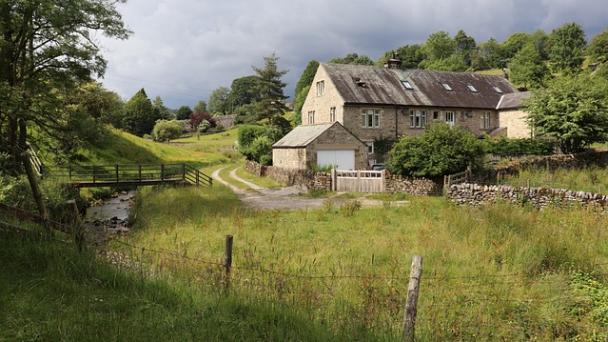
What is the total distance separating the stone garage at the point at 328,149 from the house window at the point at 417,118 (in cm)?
758

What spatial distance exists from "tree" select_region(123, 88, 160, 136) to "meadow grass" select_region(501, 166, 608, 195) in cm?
7787

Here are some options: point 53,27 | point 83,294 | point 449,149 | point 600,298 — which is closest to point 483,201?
point 449,149

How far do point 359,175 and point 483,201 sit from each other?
363 inches

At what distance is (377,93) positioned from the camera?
3659 cm

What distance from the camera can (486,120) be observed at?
135ft

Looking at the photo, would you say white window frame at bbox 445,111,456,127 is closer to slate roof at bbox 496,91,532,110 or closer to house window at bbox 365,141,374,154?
slate roof at bbox 496,91,532,110

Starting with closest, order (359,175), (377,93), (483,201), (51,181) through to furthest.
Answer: (483,201)
(51,181)
(359,175)
(377,93)

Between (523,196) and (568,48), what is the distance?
90.2 metres

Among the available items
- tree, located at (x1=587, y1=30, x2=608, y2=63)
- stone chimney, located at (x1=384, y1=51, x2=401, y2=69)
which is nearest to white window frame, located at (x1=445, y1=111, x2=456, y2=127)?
stone chimney, located at (x1=384, y1=51, x2=401, y2=69)

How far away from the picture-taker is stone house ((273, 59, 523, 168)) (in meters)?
35.6

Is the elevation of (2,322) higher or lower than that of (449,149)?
lower

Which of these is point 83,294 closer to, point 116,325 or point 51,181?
point 116,325

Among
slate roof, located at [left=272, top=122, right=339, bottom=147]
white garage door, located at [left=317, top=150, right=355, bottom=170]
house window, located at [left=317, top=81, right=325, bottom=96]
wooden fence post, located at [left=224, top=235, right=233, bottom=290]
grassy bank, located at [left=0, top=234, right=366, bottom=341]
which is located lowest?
grassy bank, located at [left=0, top=234, right=366, bottom=341]

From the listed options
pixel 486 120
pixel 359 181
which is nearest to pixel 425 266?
pixel 359 181
